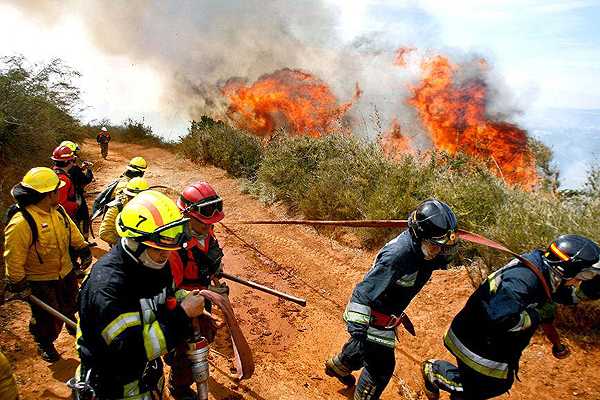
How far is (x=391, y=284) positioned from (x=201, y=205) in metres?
1.78

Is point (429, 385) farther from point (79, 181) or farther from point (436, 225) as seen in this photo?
point (79, 181)

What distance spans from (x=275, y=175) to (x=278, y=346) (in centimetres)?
638

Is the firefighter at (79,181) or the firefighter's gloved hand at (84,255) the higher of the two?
the firefighter at (79,181)

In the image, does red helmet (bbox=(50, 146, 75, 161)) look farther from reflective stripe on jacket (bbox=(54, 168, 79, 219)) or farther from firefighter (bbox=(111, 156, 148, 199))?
firefighter (bbox=(111, 156, 148, 199))

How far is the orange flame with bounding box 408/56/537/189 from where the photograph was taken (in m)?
16.4

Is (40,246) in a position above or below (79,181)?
below

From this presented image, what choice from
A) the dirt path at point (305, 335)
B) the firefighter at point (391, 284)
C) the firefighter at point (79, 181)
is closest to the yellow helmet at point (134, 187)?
the firefighter at point (79, 181)

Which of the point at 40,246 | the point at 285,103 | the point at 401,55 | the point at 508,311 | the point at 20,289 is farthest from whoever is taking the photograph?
the point at 401,55

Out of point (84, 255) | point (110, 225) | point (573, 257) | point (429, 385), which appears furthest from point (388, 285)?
point (110, 225)

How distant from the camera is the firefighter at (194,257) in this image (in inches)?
137

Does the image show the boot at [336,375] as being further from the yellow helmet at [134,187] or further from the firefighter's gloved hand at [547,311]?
the yellow helmet at [134,187]

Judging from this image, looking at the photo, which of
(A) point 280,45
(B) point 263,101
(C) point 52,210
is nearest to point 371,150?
(C) point 52,210

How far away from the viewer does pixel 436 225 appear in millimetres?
3162

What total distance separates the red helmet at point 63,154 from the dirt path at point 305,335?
217 cm
